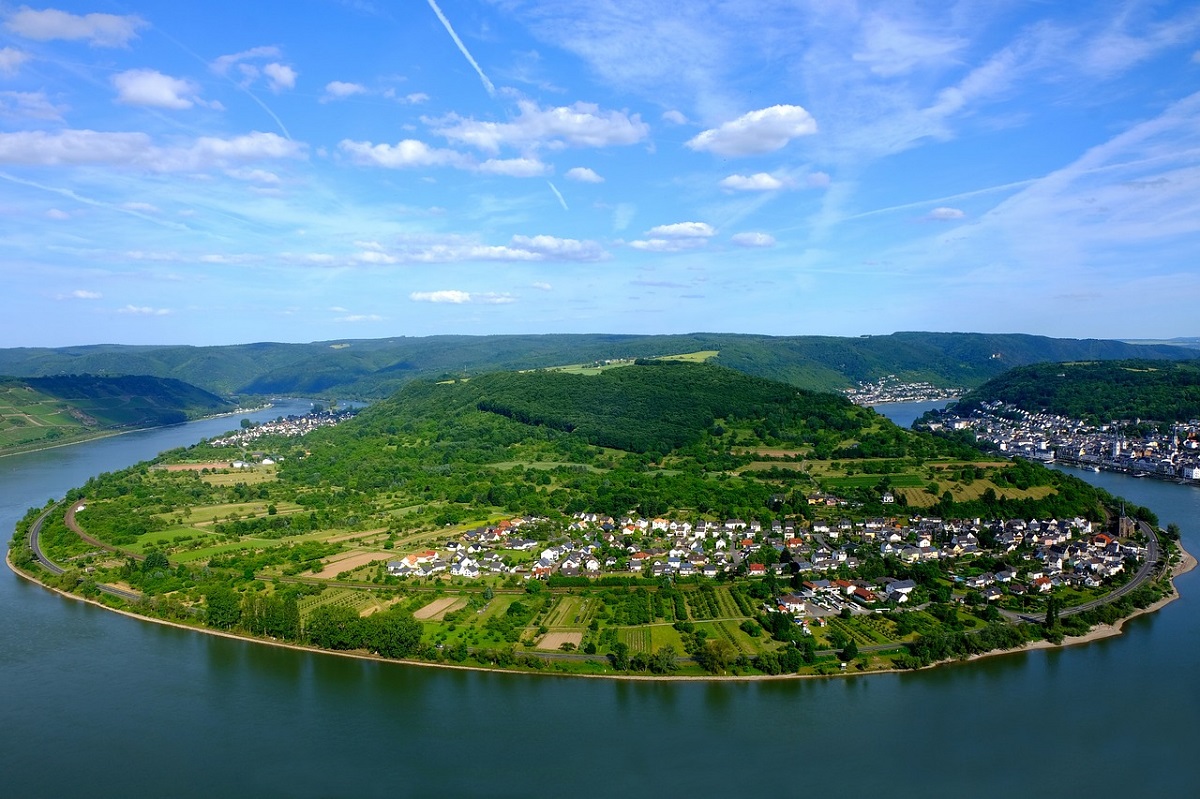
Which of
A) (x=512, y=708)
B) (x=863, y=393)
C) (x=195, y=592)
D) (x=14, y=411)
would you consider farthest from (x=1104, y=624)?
(x=14, y=411)

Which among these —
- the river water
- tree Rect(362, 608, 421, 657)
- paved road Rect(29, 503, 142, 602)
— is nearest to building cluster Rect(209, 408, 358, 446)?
paved road Rect(29, 503, 142, 602)

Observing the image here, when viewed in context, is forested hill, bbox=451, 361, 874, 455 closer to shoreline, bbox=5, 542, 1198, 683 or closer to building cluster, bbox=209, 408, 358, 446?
building cluster, bbox=209, 408, 358, 446


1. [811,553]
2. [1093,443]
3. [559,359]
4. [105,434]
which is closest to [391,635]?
[811,553]

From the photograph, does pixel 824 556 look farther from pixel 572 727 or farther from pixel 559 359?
pixel 559 359

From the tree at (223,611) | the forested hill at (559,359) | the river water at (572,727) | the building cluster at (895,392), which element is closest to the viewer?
the river water at (572,727)

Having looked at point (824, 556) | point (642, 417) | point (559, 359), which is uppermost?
point (559, 359)

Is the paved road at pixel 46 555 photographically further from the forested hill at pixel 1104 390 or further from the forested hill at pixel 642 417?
the forested hill at pixel 1104 390

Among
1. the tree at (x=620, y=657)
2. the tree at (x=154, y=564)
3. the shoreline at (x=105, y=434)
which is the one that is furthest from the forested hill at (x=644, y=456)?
the shoreline at (x=105, y=434)

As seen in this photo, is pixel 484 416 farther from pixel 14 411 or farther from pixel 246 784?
pixel 14 411
